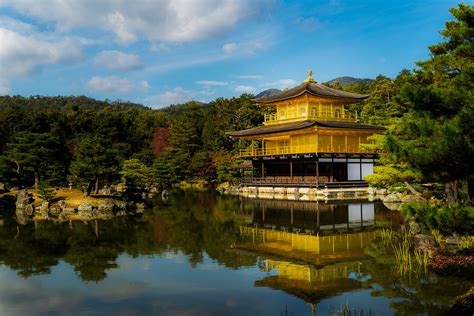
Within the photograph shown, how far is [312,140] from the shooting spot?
36844 mm

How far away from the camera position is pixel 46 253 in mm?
14797

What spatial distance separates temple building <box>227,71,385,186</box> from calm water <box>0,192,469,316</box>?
14.3 m

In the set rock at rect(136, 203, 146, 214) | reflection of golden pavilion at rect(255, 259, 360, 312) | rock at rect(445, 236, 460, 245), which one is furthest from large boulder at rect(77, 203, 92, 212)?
rock at rect(445, 236, 460, 245)

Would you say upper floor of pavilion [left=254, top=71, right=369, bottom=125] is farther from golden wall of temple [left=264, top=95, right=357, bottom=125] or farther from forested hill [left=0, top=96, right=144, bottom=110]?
forested hill [left=0, top=96, right=144, bottom=110]

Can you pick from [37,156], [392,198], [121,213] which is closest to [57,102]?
[37,156]

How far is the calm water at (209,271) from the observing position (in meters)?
8.94

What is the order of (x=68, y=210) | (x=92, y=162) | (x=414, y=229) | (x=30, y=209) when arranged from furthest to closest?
1. (x=30, y=209)
2. (x=68, y=210)
3. (x=92, y=162)
4. (x=414, y=229)

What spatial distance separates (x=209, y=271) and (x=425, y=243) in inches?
249

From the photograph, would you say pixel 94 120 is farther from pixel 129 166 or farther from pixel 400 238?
pixel 400 238

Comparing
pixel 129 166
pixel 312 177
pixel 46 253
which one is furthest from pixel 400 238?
pixel 129 166

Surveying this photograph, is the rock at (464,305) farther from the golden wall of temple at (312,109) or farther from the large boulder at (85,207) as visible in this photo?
the golden wall of temple at (312,109)

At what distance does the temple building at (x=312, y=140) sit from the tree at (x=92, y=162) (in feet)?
47.1

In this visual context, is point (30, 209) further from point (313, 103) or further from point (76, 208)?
point (313, 103)

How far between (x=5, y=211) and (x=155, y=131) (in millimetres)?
37264
